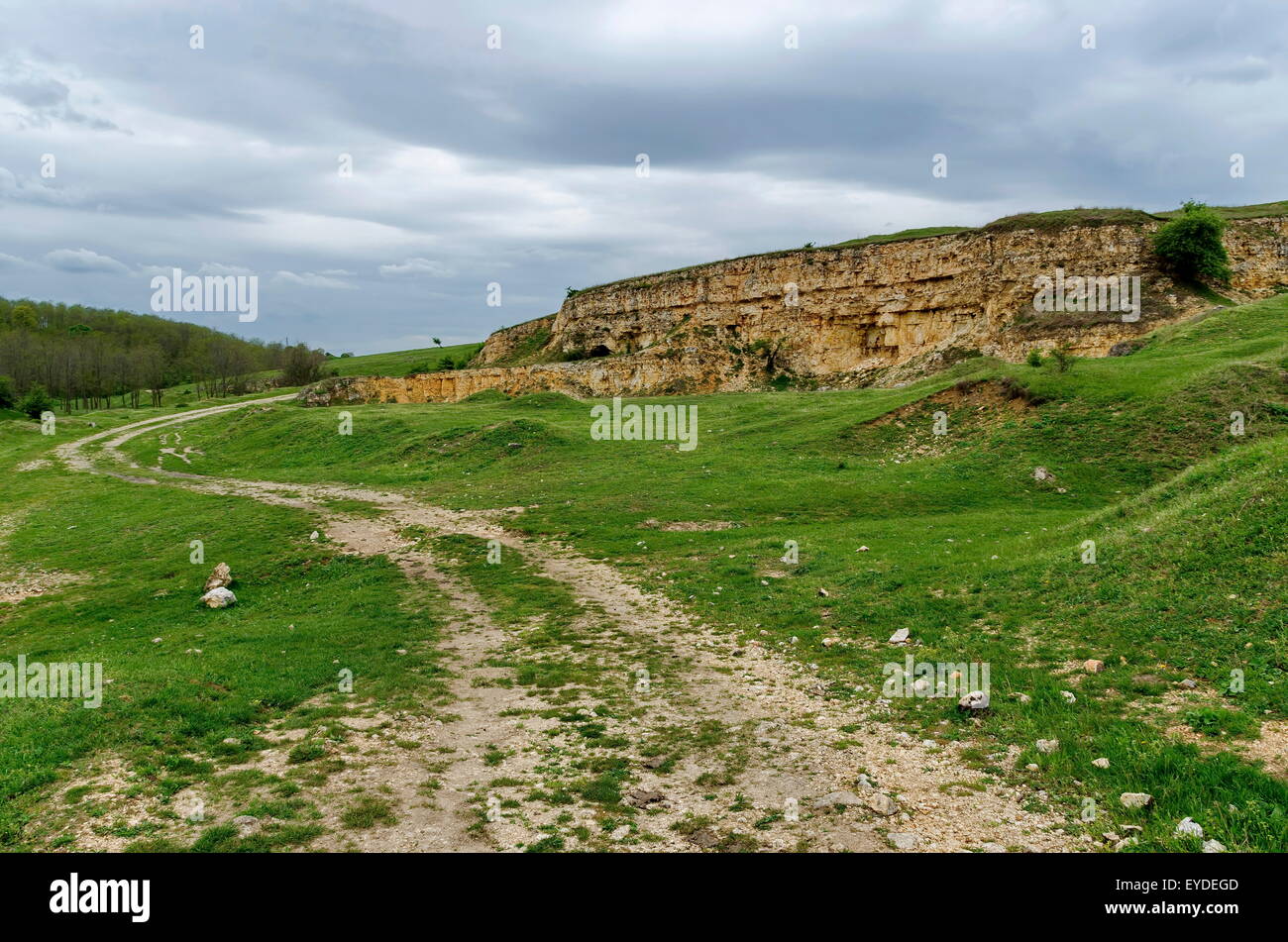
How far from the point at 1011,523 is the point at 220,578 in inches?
794

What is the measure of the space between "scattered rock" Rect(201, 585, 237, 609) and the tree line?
74.0 m

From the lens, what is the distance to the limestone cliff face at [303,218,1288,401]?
47469mm

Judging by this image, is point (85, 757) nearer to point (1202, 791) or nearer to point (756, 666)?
point (756, 666)

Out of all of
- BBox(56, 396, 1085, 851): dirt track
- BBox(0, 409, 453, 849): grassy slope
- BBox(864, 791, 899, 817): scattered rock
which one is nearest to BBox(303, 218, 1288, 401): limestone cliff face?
BBox(0, 409, 453, 849): grassy slope

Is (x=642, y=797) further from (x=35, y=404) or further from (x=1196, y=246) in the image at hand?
(x=35, y=404)

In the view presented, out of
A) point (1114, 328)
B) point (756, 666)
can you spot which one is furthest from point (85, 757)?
point (1114, 328)

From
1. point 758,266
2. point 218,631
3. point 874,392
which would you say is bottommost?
point 218,631

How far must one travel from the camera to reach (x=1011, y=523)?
61.2 feet

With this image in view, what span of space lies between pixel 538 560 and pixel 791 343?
49.8m

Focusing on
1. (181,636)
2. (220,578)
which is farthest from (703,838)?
(220,578)

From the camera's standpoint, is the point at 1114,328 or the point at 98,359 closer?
the point at 1114,328
